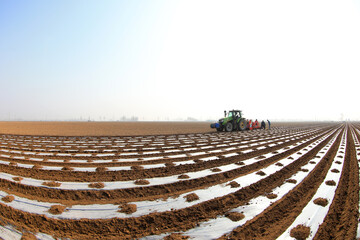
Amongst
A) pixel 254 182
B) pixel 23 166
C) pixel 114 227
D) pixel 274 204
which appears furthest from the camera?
pixel 23 166

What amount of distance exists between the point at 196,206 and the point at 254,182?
1896 millimetres

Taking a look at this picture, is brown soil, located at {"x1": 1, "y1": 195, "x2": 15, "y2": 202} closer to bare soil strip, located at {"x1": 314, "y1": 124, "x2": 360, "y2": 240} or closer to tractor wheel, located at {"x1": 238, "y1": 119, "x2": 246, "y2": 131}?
bare soil strip, located at {"x1": 314, "y1": 124, "x2": 360, "y2": 240}

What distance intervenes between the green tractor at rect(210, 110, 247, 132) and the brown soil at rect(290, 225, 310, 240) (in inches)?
721

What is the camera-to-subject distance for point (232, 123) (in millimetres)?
21766

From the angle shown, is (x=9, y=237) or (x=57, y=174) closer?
(x=9, y=237)

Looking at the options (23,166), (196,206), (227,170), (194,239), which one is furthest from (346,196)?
(23,166)

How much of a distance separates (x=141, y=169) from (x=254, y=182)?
309 cm

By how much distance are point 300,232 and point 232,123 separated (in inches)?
779

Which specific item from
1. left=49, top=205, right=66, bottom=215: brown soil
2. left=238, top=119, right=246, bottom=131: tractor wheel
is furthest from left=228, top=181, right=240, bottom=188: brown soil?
left=238, top=119, right=246, bottom=131: tractor wheel

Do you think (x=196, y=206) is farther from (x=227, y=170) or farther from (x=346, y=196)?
(x=346, y=196)

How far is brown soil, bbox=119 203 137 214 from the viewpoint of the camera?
309cm

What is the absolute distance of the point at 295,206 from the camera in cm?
328

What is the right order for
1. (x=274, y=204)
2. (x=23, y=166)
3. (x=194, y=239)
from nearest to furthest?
(x=194, y=239) < (x=274, y=204) < (x=23, y=166)

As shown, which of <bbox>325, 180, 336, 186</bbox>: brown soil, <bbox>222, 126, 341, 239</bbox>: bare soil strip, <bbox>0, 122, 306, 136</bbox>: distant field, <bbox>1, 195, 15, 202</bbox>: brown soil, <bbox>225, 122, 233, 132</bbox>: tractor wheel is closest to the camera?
<bbox>222, 126, 341, 239</bbox>: bare soil strip
